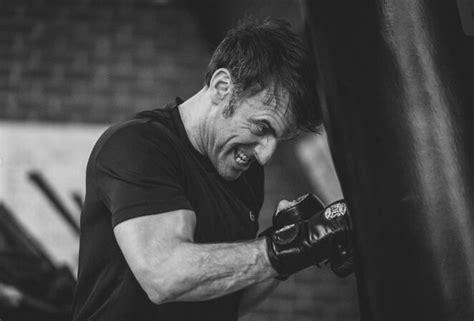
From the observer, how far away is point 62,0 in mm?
3572

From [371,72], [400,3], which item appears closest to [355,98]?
[371,72]

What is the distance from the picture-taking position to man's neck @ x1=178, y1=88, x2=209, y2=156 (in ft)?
4.31

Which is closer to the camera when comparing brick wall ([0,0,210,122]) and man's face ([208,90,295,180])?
man's face ([208,90,295,180])

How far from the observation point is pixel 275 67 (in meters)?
1.30

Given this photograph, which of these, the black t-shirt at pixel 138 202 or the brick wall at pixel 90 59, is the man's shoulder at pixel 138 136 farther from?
the brick wall at pixel 90 59

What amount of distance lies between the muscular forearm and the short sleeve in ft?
0.29

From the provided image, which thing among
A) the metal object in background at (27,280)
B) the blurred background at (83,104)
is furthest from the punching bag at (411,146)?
the blurred background at (83,104)

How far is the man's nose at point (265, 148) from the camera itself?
1.33m

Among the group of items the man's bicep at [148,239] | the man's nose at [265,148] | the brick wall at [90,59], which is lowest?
the man's bicep at [148,239]

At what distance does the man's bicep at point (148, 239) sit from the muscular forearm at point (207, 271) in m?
0.01

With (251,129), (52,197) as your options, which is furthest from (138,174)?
(52,197)

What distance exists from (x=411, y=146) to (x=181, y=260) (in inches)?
16.4

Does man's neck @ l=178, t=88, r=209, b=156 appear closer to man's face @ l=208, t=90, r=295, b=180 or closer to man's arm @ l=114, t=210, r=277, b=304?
man's face @ l=208, t=90, r=295, b=180

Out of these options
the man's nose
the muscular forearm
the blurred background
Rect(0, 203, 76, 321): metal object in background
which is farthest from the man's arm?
the blurred background
